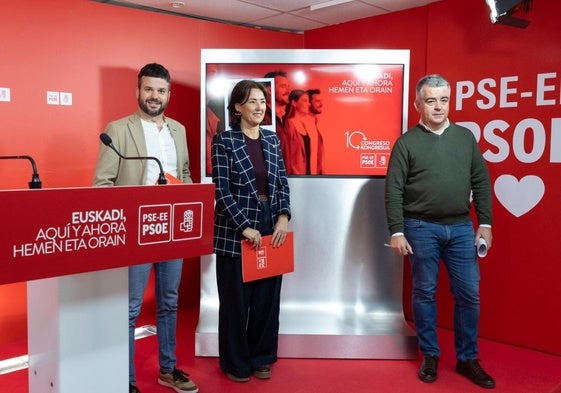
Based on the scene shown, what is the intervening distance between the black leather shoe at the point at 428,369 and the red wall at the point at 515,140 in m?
0.86

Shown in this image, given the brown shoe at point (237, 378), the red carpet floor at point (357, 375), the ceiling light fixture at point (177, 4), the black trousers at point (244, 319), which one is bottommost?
the red carpet floor at point (357, 375)

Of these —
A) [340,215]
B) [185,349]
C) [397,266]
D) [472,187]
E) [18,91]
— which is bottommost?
[185,349]

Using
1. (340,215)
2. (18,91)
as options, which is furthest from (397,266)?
(18,91)

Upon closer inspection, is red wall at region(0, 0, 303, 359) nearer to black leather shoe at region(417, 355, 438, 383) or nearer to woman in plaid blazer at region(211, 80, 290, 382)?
woman in plaid blazer at region(211, 80, 290, 382)

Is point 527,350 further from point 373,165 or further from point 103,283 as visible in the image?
point 103,283

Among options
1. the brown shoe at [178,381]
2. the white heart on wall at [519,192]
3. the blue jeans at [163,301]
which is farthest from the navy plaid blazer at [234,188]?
the white heart on wall at [519,192]

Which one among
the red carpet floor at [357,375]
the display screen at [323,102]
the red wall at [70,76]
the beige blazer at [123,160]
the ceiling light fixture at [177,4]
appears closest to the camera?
the beige blazer at [123,160]

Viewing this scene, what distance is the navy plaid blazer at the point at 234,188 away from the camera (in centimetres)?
251

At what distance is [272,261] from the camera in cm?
261

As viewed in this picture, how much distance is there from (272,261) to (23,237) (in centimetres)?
152

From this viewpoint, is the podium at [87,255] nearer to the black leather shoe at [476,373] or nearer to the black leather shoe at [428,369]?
the black leather shoe at [428,369]

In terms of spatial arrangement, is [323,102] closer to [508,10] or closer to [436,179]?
[436,179]

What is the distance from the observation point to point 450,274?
277cm

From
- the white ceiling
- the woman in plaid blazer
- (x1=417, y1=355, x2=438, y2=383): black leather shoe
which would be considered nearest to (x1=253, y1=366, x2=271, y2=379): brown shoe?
the woman in plaid blazer
